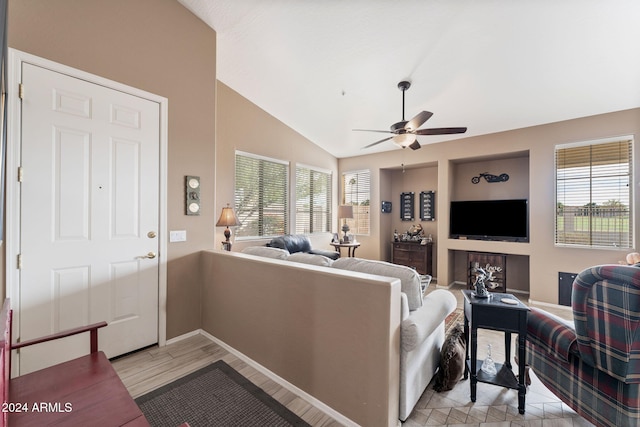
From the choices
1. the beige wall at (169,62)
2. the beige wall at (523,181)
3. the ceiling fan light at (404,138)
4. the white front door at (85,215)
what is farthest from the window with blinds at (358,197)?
the white front door at (85,215)

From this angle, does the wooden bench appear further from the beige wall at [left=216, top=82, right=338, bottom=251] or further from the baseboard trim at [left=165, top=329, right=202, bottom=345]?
the beige wall at [left=216, top=82, right=338, bottom=251]

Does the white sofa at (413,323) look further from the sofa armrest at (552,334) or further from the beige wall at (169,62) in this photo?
the beige wall at (169,62)

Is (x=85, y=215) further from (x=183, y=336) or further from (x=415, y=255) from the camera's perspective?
(x=415, y=255)

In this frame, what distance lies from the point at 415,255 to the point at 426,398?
12.5 ft

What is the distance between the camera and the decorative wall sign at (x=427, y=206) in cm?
576

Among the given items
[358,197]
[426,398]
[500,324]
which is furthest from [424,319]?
[358,197]

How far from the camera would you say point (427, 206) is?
5.82 metres

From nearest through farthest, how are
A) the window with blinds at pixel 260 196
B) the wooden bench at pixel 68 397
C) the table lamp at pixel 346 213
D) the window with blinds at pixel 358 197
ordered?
the wooden bench at pixel 68 397 < the window with blinds at pixel 260 196 < the table lamp at pixel 346 213 < the window with blinds at pixel 358 197

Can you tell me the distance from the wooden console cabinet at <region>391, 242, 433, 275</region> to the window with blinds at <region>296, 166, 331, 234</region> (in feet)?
5.68

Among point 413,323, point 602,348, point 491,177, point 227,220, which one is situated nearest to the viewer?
point 602,348

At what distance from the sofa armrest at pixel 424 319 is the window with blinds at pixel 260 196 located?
11.3ft

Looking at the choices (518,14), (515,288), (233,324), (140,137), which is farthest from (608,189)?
(140,137)

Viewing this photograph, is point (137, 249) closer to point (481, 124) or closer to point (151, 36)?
point (151, 36)

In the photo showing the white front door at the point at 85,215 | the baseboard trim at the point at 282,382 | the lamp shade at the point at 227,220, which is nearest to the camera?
the baseboard trim at the point at 282,382
